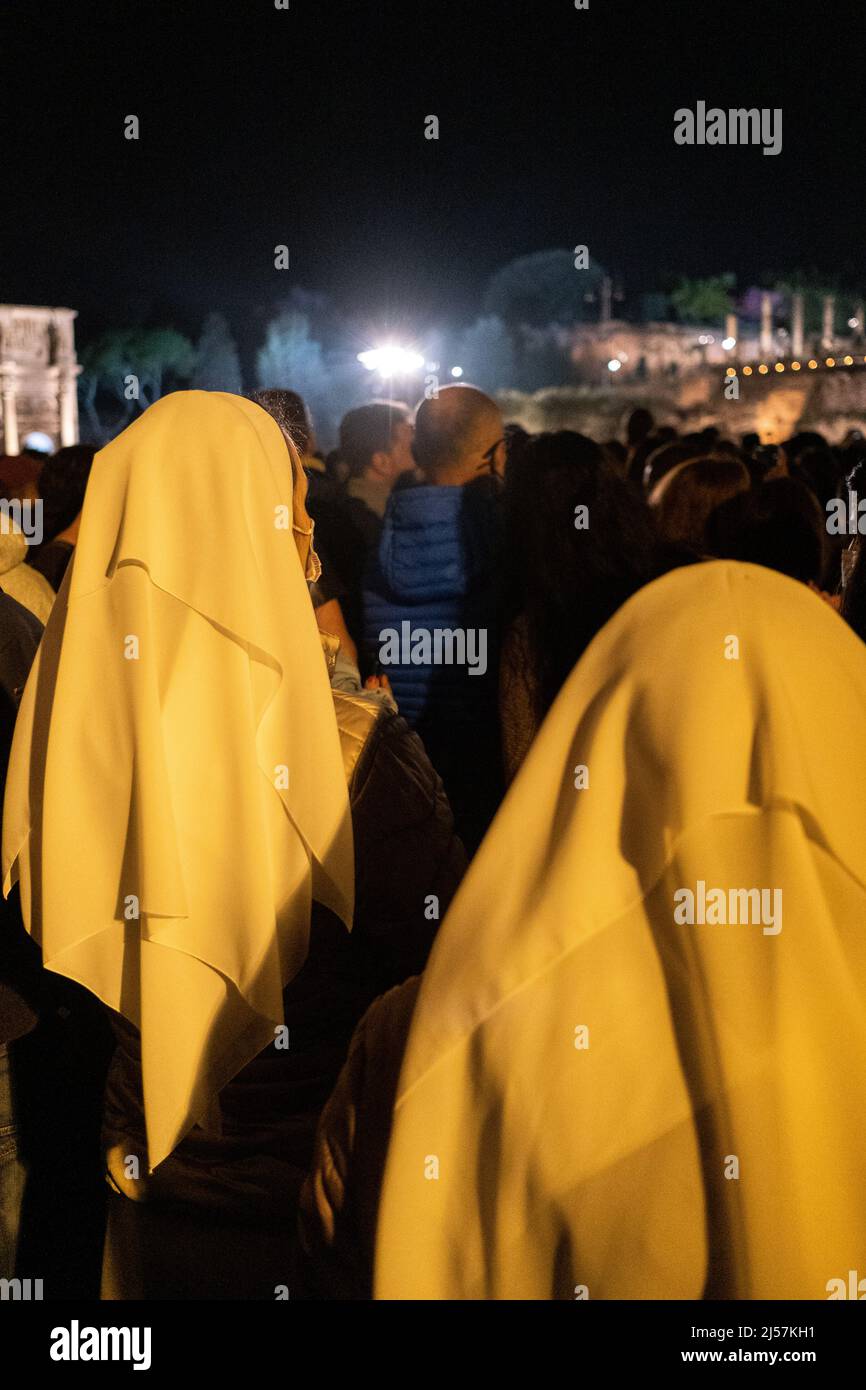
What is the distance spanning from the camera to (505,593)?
4.07 metres

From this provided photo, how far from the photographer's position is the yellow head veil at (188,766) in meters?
2.48

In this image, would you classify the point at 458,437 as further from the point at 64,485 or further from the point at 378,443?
the point at 378,443

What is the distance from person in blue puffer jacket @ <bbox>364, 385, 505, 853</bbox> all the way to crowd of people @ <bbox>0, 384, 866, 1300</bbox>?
0.01 m

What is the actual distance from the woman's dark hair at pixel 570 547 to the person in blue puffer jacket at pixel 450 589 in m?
0.97

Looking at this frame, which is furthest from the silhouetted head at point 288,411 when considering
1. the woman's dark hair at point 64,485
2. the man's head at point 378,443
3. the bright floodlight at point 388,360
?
the bright floodlight at point 388,360

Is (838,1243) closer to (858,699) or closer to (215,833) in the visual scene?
(858,699)

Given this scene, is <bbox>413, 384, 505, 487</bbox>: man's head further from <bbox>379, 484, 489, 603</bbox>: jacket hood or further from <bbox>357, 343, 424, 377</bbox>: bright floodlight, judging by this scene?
<bbox>357, 343, 424, 377</bbox>: bright floodlight

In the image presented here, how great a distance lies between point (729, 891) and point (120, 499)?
1465 millimetres

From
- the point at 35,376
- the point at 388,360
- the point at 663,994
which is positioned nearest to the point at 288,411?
the point at 663,994

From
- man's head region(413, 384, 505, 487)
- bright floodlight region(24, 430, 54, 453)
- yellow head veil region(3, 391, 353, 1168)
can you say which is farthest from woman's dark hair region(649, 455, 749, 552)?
bright floodlight region(24, 430, 54, 453)

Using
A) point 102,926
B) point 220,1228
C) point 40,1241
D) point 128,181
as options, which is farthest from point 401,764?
point 128,181

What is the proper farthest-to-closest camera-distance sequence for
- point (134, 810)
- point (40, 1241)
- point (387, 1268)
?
point (40, 1241)
point (134, 810)
point (387, 1268)

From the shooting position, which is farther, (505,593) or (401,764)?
(505,593)

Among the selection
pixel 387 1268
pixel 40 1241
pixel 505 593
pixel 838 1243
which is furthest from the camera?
pixel 505 593
